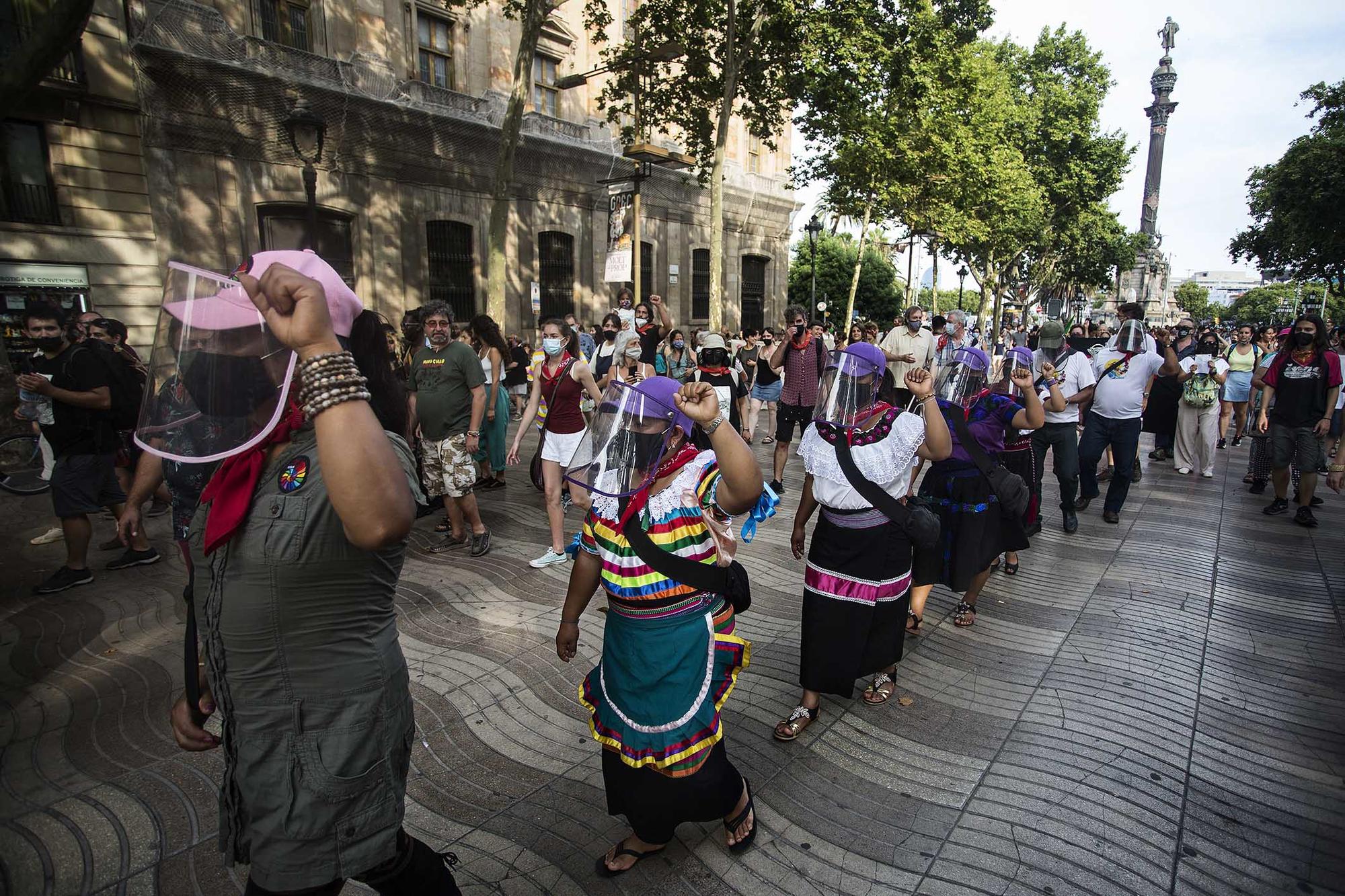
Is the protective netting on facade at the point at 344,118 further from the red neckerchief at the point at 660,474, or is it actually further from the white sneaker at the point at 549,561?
the red neckerchief at the point at 660,474

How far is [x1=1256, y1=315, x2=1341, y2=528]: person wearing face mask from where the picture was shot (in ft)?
22.9

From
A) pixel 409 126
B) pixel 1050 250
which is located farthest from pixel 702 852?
pixel 1050 250

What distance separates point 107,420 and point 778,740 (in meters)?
5.41

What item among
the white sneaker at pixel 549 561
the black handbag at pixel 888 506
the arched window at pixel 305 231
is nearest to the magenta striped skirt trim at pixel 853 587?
the black handbag at pixel 888 506

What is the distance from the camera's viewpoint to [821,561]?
11.6ft

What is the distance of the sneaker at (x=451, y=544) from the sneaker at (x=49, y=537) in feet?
10.9

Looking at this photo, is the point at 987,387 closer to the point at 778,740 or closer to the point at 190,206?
the point at 778,740

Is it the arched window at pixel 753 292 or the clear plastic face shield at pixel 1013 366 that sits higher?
the arched window at pixel 753 292

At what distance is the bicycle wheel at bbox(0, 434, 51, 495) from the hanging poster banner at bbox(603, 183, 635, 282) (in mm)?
9923

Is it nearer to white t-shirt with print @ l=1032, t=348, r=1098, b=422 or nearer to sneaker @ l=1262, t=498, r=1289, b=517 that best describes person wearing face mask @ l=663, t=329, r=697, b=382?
white t-shirt with print @ l=1032, t=348, r=1098, b=422

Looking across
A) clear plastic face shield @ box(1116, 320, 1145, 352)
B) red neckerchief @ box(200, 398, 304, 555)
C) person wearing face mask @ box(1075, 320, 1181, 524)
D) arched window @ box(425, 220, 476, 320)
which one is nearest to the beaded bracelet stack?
red neckerchief @ box(200, 398, 304, 555)

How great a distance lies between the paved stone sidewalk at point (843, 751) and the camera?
2.66m

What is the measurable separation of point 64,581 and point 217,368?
207 inches

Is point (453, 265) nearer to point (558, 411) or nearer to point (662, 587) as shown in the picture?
point (558, 411)
